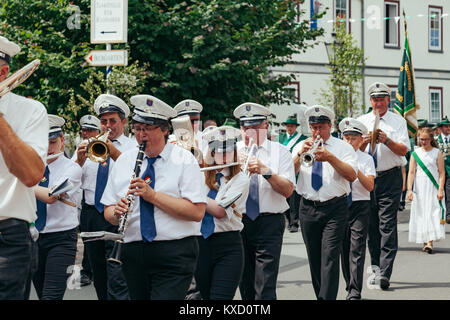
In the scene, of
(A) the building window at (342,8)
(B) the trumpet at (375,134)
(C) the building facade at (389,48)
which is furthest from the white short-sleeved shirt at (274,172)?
(A) the building window at (342,8)

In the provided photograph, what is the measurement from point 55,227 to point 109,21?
14.0 feet

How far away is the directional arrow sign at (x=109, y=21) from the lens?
32.3 ft

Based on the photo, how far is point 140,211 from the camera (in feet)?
15.5

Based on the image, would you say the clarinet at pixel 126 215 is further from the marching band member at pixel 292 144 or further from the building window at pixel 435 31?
the building window at pixel 435 31

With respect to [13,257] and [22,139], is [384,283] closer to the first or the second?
[13,257]

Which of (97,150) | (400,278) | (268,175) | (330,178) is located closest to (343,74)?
(400,278)

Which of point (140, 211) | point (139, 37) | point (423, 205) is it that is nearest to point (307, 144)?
point (140, 211)

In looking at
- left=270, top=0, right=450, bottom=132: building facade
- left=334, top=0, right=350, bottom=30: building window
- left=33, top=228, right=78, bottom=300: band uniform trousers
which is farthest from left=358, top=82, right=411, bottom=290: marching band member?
left=334, top=0, right=350, bottom=30: building window

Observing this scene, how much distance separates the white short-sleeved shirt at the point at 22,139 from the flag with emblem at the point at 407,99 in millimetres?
9116

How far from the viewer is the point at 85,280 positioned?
930cm

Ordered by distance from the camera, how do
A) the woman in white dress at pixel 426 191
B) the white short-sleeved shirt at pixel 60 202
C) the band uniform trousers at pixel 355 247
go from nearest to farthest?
1. the white short-sleeved shirt at pixel 60 202
2. the band uniform trousers at pixel 355 247
3. the woman in white dress at pixel 426 191

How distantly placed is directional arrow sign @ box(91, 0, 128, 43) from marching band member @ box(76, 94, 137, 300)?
3036 mm

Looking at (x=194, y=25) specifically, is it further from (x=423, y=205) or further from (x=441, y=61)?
(x=441, y=61)

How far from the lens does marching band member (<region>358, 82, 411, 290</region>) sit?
9.38 metres
